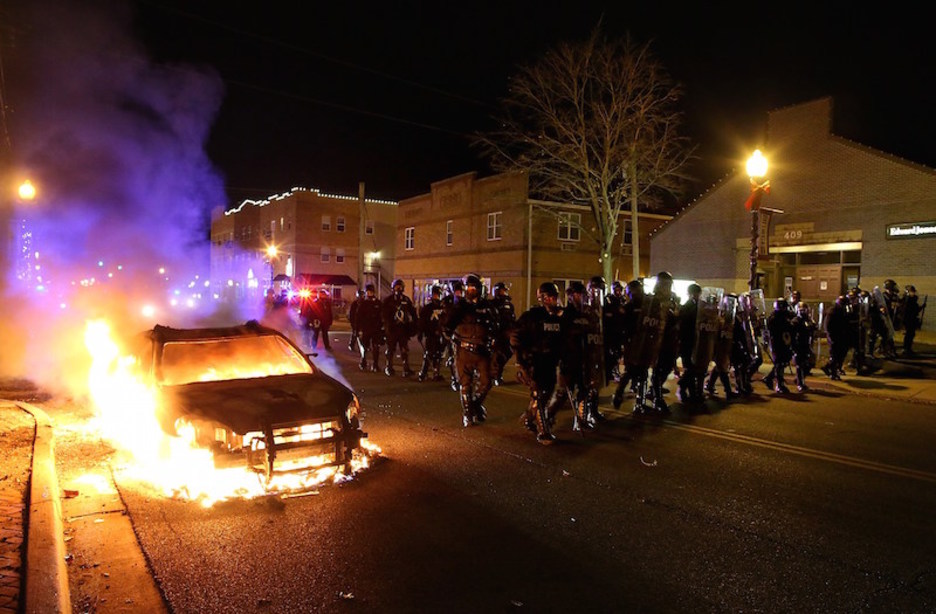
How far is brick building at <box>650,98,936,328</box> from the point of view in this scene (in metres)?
22.2

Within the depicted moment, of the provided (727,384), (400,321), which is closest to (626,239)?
(400,321)

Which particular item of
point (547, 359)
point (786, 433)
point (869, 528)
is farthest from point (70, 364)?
point (869, 528)

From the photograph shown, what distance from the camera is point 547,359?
305 inches

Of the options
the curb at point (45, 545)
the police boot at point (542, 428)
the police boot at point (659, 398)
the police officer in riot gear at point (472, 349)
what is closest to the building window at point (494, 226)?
the police boot at point (659, 398)

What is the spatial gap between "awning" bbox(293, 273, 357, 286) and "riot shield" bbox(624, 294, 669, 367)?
137ft

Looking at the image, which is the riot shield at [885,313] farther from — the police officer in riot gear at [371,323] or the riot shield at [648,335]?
the police officer in riot gear at [371,323]

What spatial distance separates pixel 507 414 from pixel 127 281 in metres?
53.6

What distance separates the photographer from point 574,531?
4.90 meters

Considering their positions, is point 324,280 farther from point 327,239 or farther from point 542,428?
point 542,428

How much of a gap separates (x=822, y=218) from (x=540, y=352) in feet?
71.1

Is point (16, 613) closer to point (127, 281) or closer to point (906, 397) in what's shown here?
point (906, 397)

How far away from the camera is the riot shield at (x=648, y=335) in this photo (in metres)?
9.65

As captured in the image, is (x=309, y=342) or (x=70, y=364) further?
(x=309, y=342)

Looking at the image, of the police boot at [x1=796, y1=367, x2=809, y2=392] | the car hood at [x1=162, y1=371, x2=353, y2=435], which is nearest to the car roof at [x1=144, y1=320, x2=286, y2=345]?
the car hood at [x1=162, y1=371, x2=353, y2=435]
